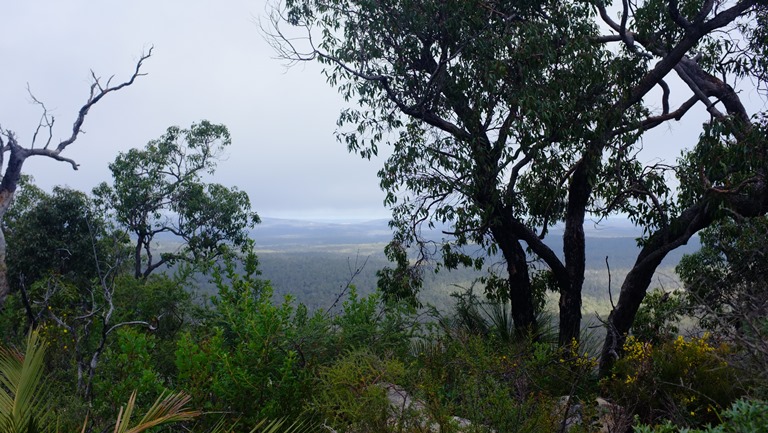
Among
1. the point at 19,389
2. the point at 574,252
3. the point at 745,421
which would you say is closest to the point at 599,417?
the point at 745,421

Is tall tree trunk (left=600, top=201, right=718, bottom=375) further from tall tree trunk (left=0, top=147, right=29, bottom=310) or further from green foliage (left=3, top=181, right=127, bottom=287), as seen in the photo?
tall tree trunk (left=0, top=147, right=29, bottom=310)

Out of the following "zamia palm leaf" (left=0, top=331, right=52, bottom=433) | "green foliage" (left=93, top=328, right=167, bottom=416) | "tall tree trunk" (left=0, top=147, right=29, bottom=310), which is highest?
"tall tree trunk" (left=0, top=147, right=29, bottom=310)

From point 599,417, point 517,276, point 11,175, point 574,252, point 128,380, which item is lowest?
point 599,417

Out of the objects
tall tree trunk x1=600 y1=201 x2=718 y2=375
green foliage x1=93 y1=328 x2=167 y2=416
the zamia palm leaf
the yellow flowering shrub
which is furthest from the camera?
tall tree trunk x1=600 y1=201 x2=718 y2=375

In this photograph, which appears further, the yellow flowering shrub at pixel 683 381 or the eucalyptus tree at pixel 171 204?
the eucalyptus tree at pixel 171 204

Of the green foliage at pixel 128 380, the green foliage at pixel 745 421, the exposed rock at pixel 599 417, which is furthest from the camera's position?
the green foliage at pixel 128 380

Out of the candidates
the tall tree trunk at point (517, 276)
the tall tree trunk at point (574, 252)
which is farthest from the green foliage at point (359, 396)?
the tall tree trunk at point (574, 252)

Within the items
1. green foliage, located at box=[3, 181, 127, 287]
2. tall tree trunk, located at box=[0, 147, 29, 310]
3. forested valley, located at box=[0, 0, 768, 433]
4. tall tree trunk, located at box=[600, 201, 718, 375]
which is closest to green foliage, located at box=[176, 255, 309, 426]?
forested valley, located at box=[0, 0, 768, 433]

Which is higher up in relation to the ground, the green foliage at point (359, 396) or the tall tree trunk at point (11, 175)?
the tall tree trunk at point (11, 175)

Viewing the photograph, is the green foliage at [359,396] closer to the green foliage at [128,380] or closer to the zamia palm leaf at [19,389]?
the green foliage at [128,380]

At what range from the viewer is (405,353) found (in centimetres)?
596

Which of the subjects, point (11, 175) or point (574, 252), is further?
A: point (11, 175)

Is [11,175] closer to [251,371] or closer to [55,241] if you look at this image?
[55,241]

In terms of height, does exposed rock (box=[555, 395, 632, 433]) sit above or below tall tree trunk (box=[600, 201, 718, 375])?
below
